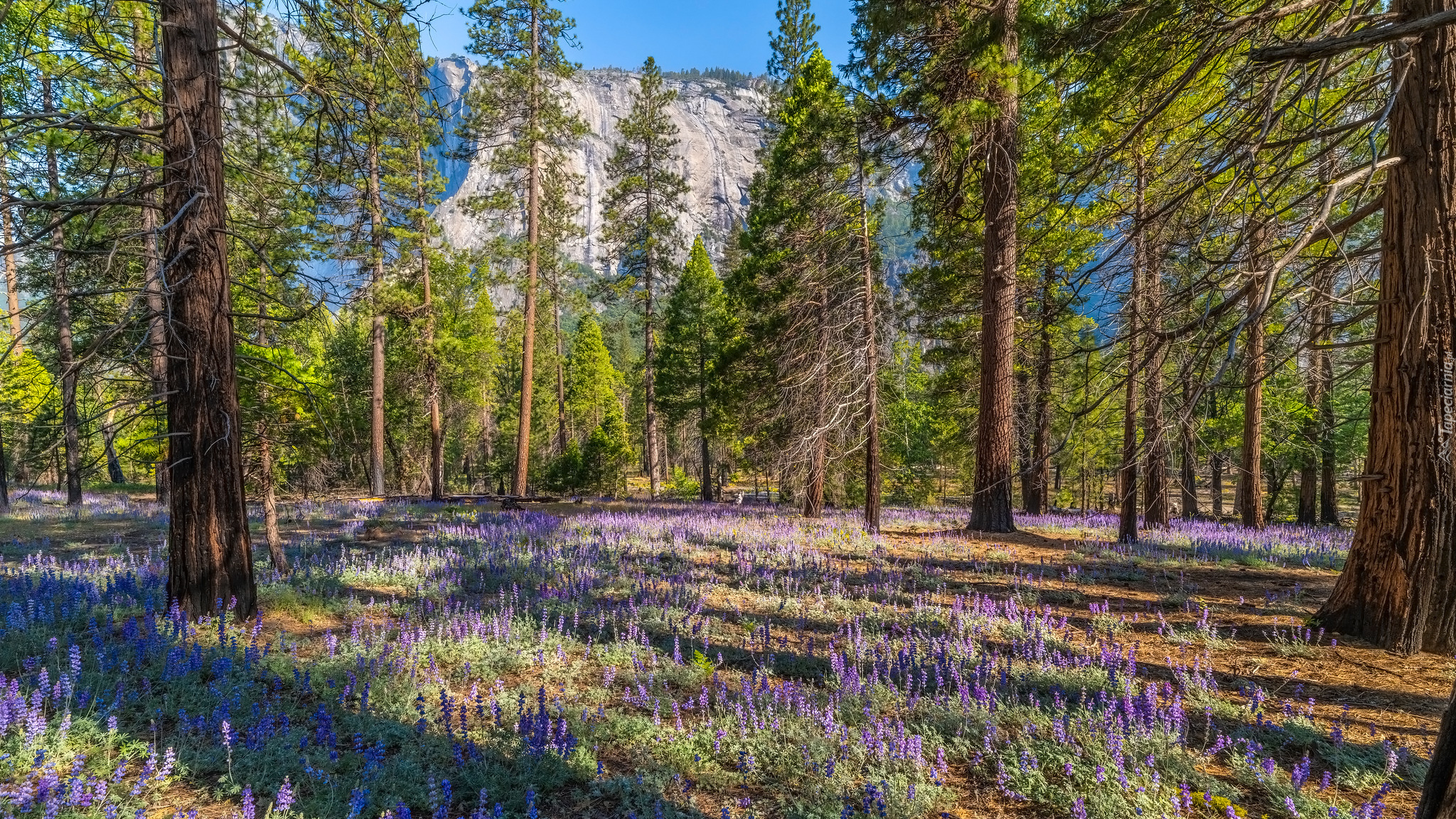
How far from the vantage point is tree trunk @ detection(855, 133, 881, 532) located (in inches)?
449

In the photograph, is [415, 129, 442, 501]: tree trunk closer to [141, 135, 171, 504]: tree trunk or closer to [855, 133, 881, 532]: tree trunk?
[141, 135, 171, 504]: tree trunk

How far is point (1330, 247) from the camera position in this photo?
5.32 m

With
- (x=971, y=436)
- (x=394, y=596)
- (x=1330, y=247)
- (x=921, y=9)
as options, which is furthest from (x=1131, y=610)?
(x=971, y=436)

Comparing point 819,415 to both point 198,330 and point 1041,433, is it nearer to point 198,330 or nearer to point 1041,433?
point 198,330

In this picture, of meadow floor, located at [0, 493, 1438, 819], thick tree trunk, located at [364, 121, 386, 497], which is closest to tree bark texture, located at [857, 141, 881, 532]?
meadow floor, located at [0, 493, 1438, 819]

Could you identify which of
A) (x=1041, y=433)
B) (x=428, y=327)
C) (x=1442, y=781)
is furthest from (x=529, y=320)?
(x=1442, y=781)

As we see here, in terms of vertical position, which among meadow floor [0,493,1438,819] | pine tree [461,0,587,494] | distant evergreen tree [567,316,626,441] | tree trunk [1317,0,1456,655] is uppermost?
pine tree [461,0,587,494]

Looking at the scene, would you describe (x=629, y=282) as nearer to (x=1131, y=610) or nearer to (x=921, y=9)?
(x=921, y=9)

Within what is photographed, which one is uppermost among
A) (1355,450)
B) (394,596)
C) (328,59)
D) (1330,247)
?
(328,59)

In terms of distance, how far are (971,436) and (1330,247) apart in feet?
57.9

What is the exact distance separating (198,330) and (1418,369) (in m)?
10.4

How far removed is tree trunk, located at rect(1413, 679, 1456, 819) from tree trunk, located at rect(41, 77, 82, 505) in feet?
20.3

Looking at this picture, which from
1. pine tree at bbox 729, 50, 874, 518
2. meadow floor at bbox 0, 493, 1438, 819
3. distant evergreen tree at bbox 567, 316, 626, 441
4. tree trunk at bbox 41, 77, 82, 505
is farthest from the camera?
distant evergreen tree at bbox 567, 316, 626, 441

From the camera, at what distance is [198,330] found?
5.20 metres
